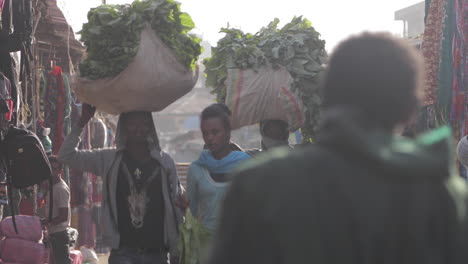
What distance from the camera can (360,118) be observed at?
214 cm

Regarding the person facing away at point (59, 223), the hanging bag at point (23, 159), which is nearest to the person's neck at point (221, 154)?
the hanging bag at point (23, 159)

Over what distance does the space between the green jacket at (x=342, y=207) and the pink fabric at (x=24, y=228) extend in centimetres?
521

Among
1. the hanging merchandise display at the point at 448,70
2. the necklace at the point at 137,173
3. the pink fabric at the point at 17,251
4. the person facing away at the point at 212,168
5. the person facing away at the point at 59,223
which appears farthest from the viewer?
the person facing away at the point at 59,223

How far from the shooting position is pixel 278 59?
6.85 meters

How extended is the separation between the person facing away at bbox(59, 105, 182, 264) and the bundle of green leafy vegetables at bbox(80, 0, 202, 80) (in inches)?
15.0

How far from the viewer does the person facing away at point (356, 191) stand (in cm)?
206

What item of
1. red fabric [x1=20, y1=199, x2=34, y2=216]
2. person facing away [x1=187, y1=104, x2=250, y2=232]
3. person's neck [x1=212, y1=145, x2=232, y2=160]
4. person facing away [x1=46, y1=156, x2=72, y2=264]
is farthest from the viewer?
red fabric [x1=20, y1=199, x2=34, y2=216]

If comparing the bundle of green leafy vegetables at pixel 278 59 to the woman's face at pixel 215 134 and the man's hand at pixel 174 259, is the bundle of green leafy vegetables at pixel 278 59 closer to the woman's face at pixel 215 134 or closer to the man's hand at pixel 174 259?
the woman's face at pixel 215 134

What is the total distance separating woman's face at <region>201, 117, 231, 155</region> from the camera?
5.18 meters

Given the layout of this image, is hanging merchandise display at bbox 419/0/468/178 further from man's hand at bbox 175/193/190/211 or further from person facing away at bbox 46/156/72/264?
person facing away at bbox 46/156/72/264

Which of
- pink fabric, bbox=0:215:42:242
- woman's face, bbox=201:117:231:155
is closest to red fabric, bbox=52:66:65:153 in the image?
pink fabric, bbox=0:215:42:242

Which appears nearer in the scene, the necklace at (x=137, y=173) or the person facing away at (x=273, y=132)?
the necklace at (x=137, y=173)

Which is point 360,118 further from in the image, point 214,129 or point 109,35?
point 109,35

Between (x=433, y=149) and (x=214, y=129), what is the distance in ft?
9.97
